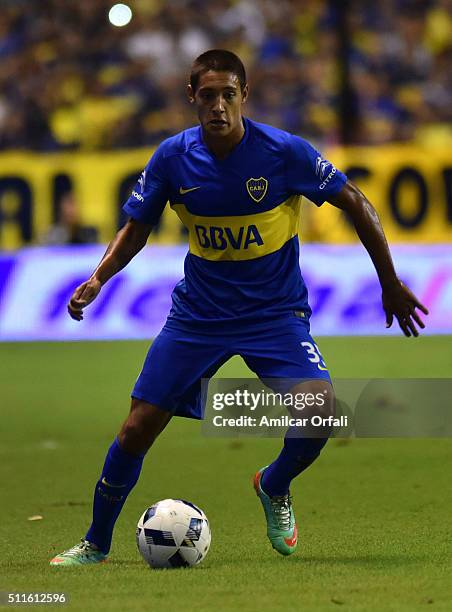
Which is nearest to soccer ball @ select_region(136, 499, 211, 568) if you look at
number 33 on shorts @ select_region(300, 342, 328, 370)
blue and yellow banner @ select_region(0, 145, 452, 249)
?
number 33 on shorts @ select_region(300, 342, 328, 370)

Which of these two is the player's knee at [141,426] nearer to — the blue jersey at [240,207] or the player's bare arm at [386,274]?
the blue jersey at [240,207]

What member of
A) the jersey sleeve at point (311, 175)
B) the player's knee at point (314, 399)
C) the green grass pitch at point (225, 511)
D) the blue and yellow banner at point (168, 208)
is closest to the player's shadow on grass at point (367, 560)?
the green grass pitch at point (225, 511)

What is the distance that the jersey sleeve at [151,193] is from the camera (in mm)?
5473

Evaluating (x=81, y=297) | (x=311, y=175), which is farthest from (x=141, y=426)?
(x=311, y=175)

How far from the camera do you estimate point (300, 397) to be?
5234 mm

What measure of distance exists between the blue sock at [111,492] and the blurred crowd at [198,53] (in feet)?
44.2

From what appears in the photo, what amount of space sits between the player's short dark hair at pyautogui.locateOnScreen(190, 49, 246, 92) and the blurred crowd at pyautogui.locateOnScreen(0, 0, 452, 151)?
43.2 feet

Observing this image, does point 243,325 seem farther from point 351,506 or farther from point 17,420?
point 17,420

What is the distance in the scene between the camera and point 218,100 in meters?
5.26

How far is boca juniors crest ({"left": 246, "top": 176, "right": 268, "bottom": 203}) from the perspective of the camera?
5395mm

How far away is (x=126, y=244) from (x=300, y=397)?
104 centimetres

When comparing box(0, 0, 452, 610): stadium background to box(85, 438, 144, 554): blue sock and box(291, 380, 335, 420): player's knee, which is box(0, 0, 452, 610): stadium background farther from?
box(291, 380, 335, 420): player's knee

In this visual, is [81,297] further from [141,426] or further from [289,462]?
[289,462]

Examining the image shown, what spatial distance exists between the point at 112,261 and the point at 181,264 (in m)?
9.26
